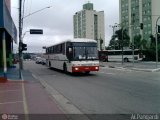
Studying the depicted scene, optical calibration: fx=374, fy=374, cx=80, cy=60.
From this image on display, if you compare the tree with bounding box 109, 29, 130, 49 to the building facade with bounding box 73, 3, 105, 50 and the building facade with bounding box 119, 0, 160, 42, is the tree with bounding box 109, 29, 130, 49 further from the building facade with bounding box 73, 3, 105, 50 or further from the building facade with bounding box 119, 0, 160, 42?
the building facade with bounding box 73, 3, 105, 50

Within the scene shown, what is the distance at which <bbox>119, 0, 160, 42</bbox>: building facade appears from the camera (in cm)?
12112

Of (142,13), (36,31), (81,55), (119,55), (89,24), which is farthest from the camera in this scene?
(142,13)

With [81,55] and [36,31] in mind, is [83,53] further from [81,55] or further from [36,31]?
[36,31]

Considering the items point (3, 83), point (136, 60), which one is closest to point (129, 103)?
point (3, 83)

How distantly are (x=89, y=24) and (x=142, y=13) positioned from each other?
1921 cm

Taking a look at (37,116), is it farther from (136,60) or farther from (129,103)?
(136,60)

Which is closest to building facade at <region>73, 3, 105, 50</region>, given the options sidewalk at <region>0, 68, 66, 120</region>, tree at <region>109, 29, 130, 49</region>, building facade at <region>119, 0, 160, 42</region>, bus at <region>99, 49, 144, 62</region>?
tree at <region>109, 29, 130, 49</region>

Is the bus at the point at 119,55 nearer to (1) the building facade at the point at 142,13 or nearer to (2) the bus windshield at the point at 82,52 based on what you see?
(1) the building facade at the point at 142,13

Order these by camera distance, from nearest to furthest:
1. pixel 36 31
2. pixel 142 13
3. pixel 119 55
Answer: pixel 36 31 → pixel 119 55 → pixel 142 13

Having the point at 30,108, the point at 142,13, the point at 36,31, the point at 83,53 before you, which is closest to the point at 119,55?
the point at 142,13

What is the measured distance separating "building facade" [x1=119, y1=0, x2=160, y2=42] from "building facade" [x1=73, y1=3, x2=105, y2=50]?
329 inches

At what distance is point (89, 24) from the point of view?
120750mm

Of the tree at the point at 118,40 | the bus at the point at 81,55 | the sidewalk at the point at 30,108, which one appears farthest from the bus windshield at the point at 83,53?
the tree at the point at 118,40

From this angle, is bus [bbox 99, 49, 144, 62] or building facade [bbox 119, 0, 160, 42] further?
building facade [bbox 119, 0, 160, 42]
